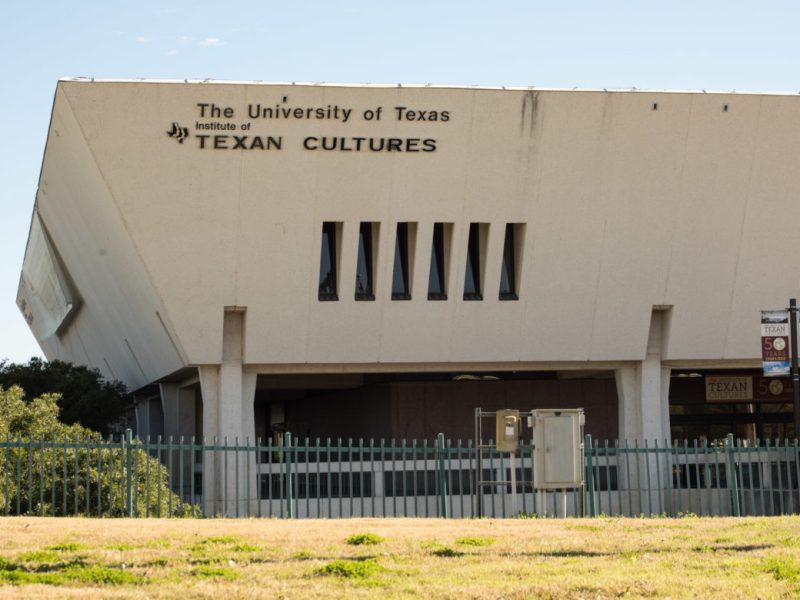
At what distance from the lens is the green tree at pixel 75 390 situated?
135 ft

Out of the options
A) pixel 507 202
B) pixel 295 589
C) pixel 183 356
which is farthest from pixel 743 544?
pixel 183 356

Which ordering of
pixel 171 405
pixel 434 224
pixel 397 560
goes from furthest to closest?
pixel 171 405 → pixel 434 224 → pixel 397 560

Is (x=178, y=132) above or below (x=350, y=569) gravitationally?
above

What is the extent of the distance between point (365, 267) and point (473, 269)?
9.47 ft

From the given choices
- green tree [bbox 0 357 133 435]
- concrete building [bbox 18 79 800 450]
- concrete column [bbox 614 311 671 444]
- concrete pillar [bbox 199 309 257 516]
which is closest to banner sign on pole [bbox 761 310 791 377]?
concrete building [bbox 18 79 800 450]

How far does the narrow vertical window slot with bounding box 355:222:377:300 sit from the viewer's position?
33.3 m

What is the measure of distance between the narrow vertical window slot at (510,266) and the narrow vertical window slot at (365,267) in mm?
3404

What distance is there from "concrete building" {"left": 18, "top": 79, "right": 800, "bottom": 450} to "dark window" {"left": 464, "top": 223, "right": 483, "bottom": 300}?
0.06 meters

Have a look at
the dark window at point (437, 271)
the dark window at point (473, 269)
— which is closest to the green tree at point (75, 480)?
the dark window at point (437, 271)

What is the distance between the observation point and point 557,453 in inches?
794

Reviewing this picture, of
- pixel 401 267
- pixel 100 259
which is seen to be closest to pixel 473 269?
pixel 401 267

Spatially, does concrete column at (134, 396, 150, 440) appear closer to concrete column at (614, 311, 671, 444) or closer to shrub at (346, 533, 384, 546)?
concrete column at (614, 311, 671, 444)

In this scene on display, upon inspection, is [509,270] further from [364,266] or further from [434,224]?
[364,266]

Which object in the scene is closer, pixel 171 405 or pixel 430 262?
pixel 430 262
